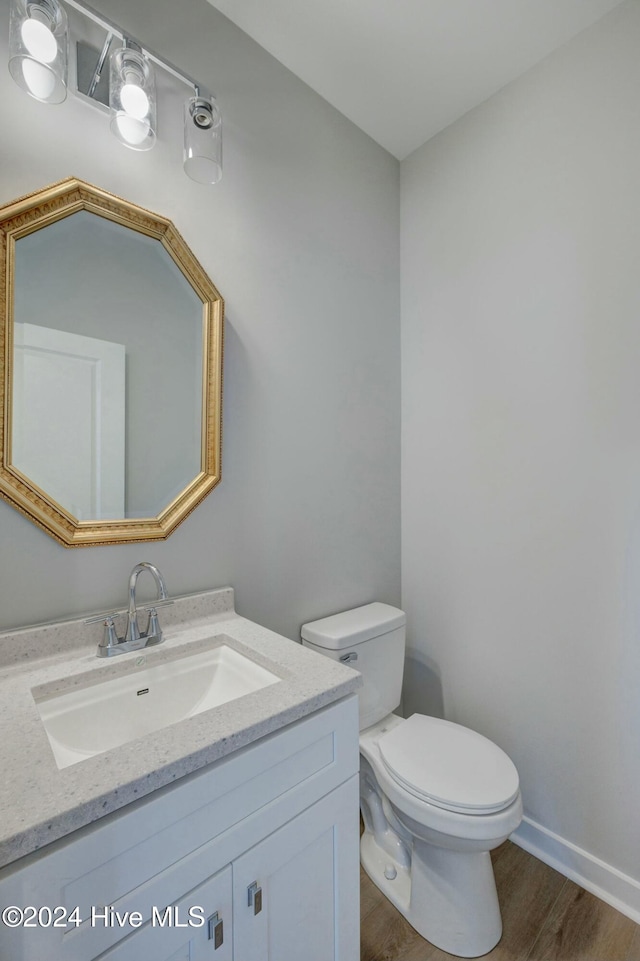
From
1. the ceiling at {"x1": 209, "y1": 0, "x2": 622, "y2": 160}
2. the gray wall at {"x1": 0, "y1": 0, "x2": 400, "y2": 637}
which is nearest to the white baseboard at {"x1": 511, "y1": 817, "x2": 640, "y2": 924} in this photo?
the gray wall at {"x1": 0, "y1": 0, "x2": 400, "y2": 637}

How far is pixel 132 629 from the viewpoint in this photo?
1079 mm

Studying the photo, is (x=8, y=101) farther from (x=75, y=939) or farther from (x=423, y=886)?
(x=423, y=886)

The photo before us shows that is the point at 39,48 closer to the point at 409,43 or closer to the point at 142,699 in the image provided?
the point at 409,43

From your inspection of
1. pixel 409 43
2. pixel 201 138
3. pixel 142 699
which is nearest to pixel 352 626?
pixel 142 699

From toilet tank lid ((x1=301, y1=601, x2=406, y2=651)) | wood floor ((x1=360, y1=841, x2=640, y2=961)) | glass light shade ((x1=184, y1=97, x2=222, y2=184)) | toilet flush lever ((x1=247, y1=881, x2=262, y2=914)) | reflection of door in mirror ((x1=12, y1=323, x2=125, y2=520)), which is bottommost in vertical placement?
wood floor ((x1=360, y1=841, x2=640, y2=961))

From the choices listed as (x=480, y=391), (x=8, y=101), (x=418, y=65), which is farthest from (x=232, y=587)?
(x=418, y=65)

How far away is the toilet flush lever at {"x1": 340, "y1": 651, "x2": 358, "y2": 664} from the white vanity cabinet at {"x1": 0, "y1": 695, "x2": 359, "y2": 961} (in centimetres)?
52

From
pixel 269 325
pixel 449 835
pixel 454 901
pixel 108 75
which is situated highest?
pixel 108 75

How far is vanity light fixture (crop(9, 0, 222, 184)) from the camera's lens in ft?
3.00

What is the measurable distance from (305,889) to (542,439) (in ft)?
4.63

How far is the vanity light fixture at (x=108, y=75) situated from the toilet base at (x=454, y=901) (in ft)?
6.55

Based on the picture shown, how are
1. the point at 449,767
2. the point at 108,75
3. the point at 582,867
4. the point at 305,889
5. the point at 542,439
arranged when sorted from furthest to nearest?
the point at 542,439 < the point at 582,867 < the point at 449,767 < the point at 108,75 < the point at 305,889

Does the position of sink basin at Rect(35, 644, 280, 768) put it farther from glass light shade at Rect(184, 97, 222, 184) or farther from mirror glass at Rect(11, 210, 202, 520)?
glass light shade at Rect(184, 97, 222, 184)

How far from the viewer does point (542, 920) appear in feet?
4.25
